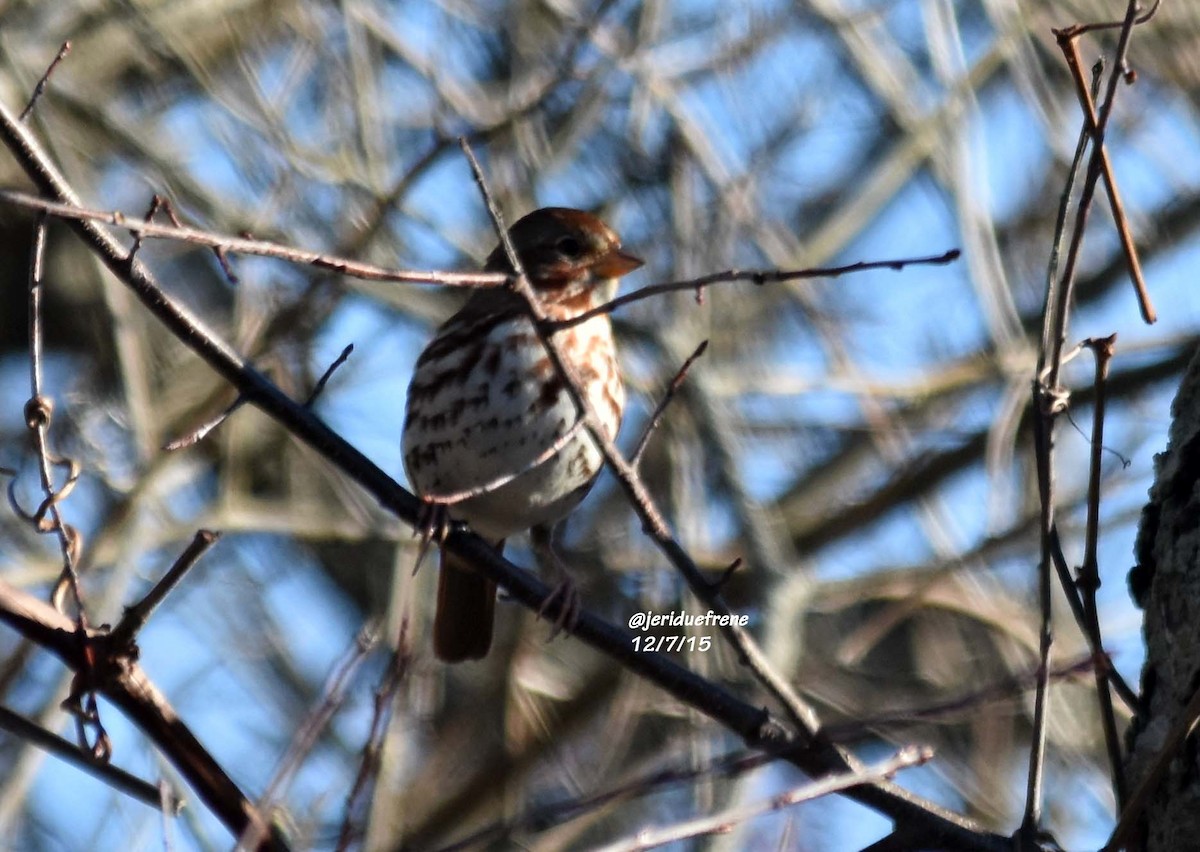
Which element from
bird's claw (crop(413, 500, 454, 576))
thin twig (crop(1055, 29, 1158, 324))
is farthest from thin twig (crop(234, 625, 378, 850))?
thin twig (crop(1055, 29, 1158, 324))

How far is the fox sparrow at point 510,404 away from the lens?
4109 millimetres

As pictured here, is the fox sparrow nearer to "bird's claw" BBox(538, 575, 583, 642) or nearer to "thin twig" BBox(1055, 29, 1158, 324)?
"bird's claw" BBox(538, 575, 583, 642)

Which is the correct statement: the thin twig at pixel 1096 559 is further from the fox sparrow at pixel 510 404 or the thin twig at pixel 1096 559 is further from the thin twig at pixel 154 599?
the fox sparrow at pixel 510 404

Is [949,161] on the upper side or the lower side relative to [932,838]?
upper

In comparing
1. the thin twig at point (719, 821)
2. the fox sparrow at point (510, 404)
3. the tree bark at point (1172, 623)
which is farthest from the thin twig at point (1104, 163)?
the fox sparrow at point (510, 404)

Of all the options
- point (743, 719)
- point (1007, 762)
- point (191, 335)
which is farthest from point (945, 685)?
point (191, 335)

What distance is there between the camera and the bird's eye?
469 centimetres

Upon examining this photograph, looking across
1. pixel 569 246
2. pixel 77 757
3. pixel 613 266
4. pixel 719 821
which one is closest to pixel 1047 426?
pixel 719 821

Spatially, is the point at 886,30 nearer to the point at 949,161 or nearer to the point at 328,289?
the point at 949,161

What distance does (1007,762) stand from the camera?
6391 mm

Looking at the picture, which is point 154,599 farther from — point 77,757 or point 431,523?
point 431,523

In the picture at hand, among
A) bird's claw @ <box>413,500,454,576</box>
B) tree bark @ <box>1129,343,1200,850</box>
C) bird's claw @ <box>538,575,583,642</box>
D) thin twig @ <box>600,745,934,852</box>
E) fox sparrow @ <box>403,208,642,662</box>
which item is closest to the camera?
thin twig @ <box>600,745,934,852</box>

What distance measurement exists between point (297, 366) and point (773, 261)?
190cm

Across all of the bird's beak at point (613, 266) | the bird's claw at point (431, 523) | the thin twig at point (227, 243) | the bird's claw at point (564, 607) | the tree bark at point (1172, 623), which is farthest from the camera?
the bird's beak at point (613, 266)
